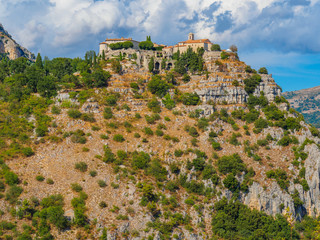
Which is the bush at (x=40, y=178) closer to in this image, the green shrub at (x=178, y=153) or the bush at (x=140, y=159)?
the bush at (x=140, y=159)

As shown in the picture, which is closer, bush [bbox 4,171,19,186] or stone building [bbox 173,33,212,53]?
bush [bbox 4,171,19,186]

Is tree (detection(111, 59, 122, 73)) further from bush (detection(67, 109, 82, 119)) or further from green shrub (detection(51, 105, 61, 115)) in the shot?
green shrub (detection(51, 105, 61, 115))

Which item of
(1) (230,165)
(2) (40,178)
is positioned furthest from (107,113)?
(1) (230,165)

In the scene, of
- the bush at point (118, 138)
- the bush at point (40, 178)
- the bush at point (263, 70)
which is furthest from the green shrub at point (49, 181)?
the bush at point (263, 70)

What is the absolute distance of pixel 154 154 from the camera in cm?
6369

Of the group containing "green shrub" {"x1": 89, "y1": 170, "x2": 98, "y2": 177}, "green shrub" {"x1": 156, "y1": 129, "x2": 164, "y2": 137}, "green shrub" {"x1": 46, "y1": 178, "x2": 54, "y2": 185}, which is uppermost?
"green shrub" {"x1": 156, "y1": 129, "x2": 164, "y2": 137}

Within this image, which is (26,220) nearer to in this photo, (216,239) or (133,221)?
(133,221)

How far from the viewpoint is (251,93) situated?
269 ft

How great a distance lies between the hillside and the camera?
49.8m

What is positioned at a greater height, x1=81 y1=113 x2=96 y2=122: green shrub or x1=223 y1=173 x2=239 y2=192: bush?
x1=81 y1=113 x2=96 y2=122: green shrub

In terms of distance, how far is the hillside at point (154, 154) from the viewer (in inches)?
1961

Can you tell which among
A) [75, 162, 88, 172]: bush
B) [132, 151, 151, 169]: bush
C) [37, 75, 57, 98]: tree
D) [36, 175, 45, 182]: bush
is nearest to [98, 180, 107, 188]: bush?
[75, 162, 88, 172]: bush

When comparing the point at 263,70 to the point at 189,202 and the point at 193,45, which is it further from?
the point at 189,202

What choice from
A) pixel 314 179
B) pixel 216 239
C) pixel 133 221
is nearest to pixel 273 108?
pixel 314 179
